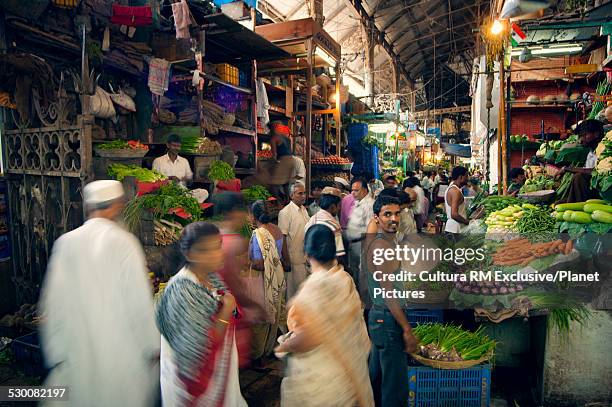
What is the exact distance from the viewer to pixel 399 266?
10.8ft

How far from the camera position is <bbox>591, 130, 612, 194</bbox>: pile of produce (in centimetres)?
416

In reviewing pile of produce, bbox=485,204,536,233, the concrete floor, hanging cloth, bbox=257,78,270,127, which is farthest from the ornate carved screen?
pile of produce, bbox=485,204,536,233

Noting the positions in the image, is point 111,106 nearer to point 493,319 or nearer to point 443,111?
point 493,319

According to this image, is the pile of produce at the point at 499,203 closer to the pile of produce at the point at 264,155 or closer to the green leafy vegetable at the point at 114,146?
the pile of produce at the point at 264,155

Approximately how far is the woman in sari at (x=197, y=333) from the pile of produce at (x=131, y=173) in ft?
10.8

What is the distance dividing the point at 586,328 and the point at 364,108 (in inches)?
578

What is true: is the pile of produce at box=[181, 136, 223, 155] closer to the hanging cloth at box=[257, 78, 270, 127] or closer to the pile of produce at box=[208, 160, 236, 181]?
the pile of produce at box=[208, 160, 236, 181]

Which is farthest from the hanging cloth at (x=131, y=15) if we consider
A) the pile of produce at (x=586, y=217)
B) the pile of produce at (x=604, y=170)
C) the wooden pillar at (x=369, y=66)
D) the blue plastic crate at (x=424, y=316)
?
the wooden pillar at (x=369, y=66)

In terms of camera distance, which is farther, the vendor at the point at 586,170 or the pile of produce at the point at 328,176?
the pile of produce at the point at 328,176

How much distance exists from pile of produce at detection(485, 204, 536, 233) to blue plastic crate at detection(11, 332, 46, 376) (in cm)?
505

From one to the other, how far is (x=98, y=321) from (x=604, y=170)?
4.76m

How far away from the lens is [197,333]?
2295mm

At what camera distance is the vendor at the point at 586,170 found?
477cm

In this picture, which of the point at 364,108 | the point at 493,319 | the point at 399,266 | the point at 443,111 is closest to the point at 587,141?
the point at 493,319
